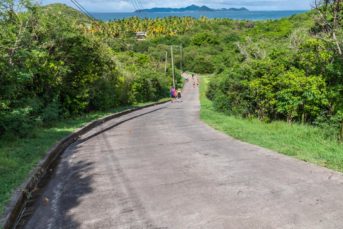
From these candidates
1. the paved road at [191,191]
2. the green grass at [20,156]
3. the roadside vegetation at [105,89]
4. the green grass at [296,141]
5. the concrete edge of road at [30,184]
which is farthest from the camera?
the roadside vegetation at [105,89]

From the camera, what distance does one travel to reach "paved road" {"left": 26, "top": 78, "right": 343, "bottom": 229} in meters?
5.09

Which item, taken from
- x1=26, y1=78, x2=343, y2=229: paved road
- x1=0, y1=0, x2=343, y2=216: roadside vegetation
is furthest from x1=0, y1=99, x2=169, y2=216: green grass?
x1=26, y1=78, x2=343, y2=229: paved road

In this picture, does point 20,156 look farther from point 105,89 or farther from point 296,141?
point 105,89

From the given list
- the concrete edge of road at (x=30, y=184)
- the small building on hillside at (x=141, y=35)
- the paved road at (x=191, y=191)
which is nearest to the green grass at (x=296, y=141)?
the paved road at (x=191, y=191)

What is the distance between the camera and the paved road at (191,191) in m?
5.09

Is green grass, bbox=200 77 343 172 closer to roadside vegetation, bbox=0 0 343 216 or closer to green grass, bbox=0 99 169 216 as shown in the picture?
roadside vegetation, bbox=0 0 343 216

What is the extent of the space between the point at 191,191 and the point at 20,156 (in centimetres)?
471

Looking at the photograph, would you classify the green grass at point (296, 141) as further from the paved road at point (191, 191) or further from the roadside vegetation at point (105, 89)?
the paved road at point (191, 191)

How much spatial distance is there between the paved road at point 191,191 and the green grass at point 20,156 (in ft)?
1.82

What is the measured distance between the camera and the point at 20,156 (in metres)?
9.10

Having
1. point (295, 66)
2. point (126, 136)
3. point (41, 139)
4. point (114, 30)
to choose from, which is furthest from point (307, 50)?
point (114, 30)

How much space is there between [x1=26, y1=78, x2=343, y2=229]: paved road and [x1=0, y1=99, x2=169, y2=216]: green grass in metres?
0.55

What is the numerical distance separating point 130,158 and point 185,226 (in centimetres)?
443

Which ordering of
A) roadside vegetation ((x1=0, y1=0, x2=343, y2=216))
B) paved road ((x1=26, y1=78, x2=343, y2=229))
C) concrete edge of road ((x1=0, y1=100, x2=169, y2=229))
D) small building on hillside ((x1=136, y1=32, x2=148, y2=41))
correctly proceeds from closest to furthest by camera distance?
1. paved road ((x1=26, y1=78, x2=343, y2=229))
2. concrete edge of road ((x1=0, y1=100, x2=169, y2=229))
3. roadside vegetation ((x1=0, y1=0, x2=343, y2=216))
4. small building on hillside ((x1=136, y1=32, x2=148, y2=41))
